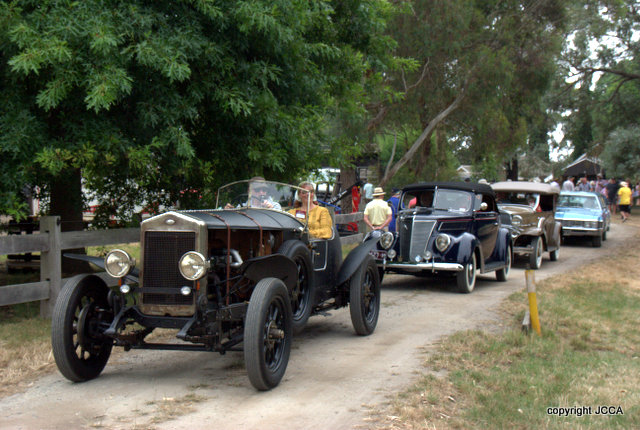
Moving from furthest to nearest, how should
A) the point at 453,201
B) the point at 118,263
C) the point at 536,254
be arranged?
the point at 536,254 < the point at 453,201 < the point at 118,263

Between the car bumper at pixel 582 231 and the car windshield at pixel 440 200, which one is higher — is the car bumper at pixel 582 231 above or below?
below

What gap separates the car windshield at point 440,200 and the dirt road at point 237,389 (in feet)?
12.7

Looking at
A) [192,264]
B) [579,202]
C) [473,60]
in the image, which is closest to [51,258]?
[192,264]

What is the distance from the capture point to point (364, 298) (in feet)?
27.2

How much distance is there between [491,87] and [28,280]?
16.1 m

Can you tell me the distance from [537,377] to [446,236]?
552 cm

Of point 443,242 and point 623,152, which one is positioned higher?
point 623,152

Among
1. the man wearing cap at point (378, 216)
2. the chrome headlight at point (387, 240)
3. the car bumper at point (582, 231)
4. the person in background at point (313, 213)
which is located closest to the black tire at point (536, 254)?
the man wearing cap at point (378, 216)

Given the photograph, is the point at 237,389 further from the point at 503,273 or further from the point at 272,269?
the point at 503,273

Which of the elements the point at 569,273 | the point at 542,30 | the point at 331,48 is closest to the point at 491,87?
the point at 542,30

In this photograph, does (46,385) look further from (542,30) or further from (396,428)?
(542,30)

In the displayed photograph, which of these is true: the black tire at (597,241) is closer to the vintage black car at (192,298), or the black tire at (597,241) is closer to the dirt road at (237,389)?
the dirt road at (237,389)

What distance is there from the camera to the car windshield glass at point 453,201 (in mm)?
12609

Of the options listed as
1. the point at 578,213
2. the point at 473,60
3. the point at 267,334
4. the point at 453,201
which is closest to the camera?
the point at 267,334
